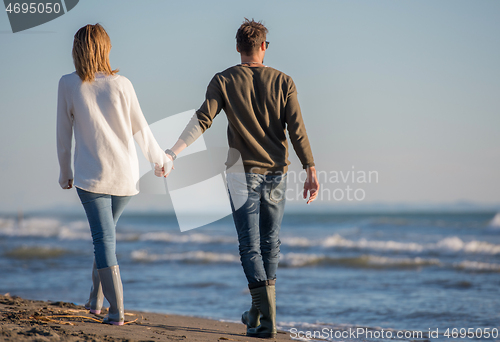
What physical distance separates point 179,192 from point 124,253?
6086 millimetres

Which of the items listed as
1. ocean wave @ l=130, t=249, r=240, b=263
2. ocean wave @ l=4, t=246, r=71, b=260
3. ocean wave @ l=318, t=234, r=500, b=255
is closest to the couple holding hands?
ocean wave @ l=130, t=249, r=240, b=263

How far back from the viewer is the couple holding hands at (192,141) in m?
1.95

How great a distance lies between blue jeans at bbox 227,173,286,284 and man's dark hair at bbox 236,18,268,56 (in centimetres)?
68

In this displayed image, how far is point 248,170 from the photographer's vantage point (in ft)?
6.90

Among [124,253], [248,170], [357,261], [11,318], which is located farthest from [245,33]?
[124,253]

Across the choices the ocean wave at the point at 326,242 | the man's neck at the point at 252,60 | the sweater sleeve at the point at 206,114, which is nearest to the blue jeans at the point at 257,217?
the sweater sleeve at the point at 206,114

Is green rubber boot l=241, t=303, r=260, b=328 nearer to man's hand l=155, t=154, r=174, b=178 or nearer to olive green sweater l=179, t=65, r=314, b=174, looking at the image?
olive green sweater l=179, t=65, r=314, b=174

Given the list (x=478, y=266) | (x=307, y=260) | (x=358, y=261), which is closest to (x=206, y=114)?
(x=307, y=260)

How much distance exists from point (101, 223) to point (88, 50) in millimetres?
827

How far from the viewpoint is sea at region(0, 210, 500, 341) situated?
3.48 meters

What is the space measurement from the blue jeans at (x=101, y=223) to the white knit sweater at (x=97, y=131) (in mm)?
49

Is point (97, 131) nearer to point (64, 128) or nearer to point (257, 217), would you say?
point (64, 128)

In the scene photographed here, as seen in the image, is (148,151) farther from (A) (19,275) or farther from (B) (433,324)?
(A) (19,275)

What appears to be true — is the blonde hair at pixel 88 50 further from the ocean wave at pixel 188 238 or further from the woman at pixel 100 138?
the ocean wave at pixel 188 238
